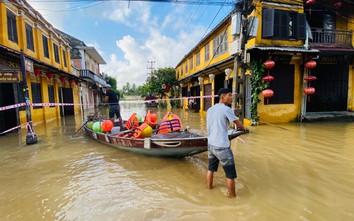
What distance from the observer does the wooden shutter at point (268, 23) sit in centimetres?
914

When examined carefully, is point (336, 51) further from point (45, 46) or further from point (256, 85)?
point (45, 46)

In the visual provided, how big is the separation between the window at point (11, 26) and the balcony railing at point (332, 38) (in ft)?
51.2

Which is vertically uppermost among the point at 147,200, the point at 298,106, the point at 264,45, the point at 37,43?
the point at 37,43

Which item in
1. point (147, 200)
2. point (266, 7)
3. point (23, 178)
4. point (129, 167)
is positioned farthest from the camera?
point (266, 7)

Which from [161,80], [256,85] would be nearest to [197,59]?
[161,80]

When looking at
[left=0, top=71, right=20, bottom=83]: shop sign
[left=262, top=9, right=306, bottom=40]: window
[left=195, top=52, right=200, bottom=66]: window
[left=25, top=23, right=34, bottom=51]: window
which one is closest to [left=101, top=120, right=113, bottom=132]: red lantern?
[left=0, top=71, right=20, bottom=83]: shop sign

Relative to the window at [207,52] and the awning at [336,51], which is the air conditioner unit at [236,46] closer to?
the awning at [336,51]

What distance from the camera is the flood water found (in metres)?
2.95

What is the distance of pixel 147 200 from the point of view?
131 inches

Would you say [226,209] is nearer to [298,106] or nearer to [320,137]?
[320,137]

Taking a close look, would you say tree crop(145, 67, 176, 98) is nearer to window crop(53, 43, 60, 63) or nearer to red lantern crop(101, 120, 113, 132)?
window crop(53, 43, 60, 63)

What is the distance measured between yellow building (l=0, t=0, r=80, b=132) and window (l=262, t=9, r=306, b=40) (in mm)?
10225

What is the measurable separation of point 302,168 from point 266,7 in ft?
26.4

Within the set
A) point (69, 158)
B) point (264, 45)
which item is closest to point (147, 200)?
point (69, 158)
